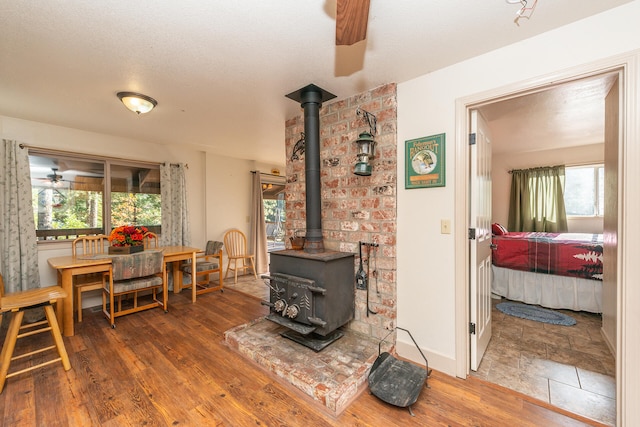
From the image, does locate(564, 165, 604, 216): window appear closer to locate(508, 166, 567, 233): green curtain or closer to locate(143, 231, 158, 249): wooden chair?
locate(508, 166, 567, 233): green curtain

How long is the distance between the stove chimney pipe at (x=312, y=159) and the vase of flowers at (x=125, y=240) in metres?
2.42

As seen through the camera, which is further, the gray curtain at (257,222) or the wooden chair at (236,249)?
the gray curtain at (257,222)

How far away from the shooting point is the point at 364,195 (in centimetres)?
231

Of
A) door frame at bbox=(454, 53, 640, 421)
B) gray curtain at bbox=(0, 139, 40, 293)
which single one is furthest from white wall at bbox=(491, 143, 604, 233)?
gray curtain at bbox=(0, 139, 40, 293)

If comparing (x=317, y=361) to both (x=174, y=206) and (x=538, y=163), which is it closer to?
(x=174, y=206)

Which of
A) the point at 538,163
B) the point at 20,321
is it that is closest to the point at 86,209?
the point at 20,321

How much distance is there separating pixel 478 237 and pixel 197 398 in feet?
7.50

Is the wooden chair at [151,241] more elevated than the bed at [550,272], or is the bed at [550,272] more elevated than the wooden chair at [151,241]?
the wooden chair at [151,241]

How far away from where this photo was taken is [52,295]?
6.81ft

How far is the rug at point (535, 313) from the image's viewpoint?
287cm

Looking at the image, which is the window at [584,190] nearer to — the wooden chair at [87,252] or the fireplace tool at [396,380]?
the fireplace tool at [396,380]

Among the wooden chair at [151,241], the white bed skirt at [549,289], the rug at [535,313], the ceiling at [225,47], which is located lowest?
the rug at [535,313]

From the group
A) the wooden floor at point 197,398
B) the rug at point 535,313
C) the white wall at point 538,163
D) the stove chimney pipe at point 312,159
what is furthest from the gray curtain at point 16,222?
the white wall at point 538,163

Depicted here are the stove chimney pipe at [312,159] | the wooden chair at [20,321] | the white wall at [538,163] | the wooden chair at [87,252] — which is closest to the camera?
the wooden chair at [20,321]
